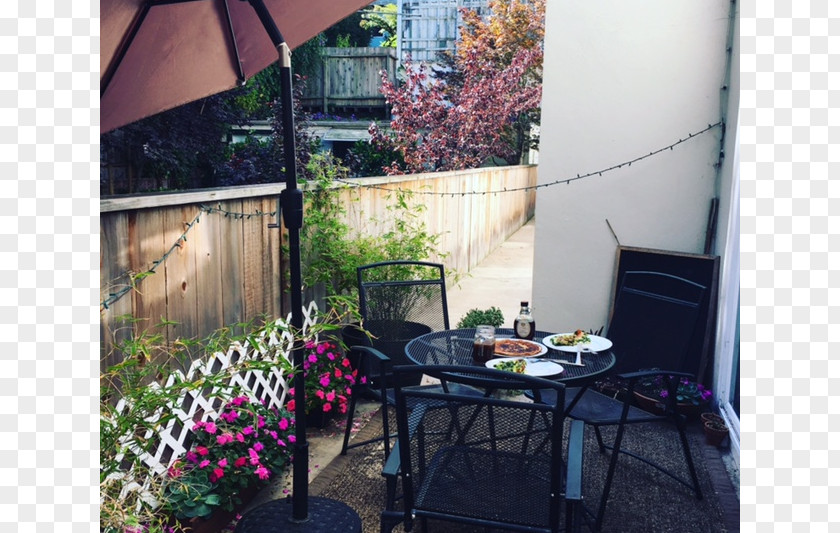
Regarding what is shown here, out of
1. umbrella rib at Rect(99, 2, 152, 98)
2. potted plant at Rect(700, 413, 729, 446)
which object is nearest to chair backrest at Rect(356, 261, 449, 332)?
potted plant at Rect(700, 413, 729, 446)

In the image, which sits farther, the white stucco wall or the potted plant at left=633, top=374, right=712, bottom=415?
the white stucco wall

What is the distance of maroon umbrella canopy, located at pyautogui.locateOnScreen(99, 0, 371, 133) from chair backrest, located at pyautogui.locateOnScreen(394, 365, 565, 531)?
1.49 m

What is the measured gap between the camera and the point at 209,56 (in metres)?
2.86

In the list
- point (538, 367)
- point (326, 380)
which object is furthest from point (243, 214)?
point (538, 367)

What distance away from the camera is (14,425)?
138cm

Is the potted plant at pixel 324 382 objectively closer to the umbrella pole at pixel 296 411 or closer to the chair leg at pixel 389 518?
the umbrella pole at pixel 296 411

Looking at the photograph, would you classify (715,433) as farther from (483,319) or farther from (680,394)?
(483,319)

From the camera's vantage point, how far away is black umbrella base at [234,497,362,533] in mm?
2803

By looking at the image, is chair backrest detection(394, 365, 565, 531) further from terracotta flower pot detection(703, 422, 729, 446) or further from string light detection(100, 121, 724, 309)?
terracotta flower pot detection(703, 422, 729, 446)

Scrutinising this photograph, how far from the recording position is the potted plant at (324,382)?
412 centimetres

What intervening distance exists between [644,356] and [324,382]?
5.82 ft

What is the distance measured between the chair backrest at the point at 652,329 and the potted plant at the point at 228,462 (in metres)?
1.81

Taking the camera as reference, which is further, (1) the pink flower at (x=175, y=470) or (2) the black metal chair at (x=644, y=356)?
(2) the black metal chair at (x=644, y=356)

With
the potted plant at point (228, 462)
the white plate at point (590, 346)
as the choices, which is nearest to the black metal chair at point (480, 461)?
the potted plant at point (228, 462)
